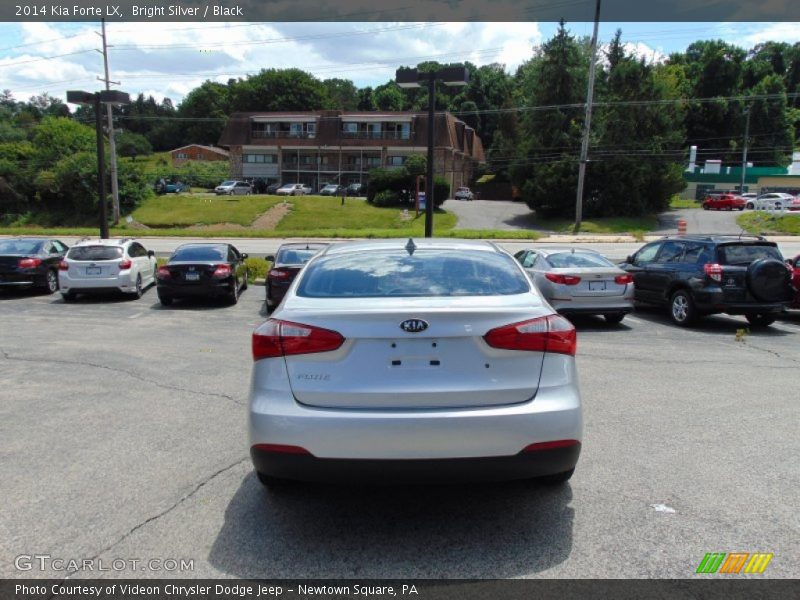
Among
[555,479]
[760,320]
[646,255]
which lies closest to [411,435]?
[555,479]

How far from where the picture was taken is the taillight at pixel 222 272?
14.5m

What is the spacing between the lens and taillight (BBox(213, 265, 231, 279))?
14.5 metres

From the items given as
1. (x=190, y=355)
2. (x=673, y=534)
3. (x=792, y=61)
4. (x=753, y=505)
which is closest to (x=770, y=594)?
(x=673, y=534)

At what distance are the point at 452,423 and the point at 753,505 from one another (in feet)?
7.33

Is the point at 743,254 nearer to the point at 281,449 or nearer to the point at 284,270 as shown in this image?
the point at 284,270

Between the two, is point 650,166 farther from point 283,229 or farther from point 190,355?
point 190,355

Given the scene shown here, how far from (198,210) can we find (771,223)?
44.1m

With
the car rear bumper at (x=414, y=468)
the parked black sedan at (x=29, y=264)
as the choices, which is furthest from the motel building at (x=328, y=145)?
the car rear bumper at (x=414, y=468)

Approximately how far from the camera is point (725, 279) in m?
11.4

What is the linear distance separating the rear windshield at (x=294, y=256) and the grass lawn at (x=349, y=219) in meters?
29.6

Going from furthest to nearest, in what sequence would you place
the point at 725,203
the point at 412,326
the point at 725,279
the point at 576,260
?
1. the point at 725,203
2. the point at 576,260
3. the point at 725,279
4. the point at 412,326

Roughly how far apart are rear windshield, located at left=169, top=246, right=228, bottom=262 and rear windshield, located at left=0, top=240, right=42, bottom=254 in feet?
15.0

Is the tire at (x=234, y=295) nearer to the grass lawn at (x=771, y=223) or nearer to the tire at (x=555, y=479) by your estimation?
the tire at (x=555, y=479)

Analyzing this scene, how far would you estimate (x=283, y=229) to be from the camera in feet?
158
